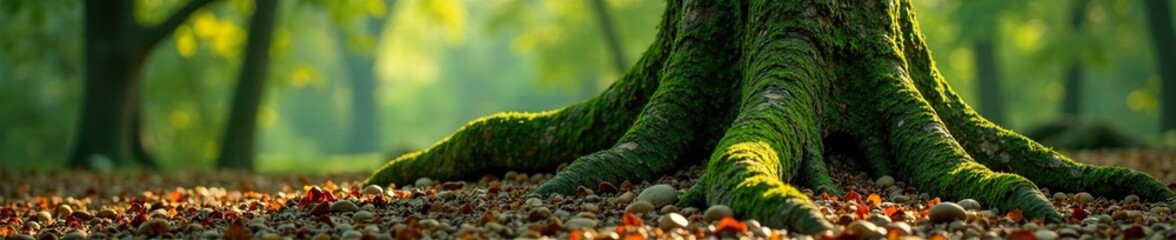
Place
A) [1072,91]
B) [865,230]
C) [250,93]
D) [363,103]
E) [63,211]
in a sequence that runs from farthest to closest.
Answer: [363,103] < [1072,91] < [250,93] < [63,211] < [865,230]

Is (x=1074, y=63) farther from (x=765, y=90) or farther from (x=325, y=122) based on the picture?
(x=325, y=122)

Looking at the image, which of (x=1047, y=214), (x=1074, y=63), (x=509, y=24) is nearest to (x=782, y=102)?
(x=1047, y=214)

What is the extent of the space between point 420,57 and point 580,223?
146 ft

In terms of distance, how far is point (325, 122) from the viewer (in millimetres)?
64438

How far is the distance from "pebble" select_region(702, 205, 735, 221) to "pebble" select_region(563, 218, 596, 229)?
1.47 ft

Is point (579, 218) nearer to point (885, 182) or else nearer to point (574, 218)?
point (574, 218)

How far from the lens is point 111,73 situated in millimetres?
16188

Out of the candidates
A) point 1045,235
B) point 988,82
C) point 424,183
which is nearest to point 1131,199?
point 1045,235

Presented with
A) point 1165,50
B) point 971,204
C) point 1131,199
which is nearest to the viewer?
point 971,204

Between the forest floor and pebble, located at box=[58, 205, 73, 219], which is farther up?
pebble, located at box=[58, 205, 73, 219]

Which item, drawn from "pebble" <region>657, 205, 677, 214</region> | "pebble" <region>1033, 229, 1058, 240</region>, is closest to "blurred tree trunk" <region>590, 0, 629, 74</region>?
"pebble" <region>657, 205, 677, 214</region>

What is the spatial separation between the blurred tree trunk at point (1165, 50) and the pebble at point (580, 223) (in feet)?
73.0

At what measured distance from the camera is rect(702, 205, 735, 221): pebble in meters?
4.39

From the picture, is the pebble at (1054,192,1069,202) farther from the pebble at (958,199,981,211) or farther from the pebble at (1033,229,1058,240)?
the pebble at (1033,229,1058,240)
